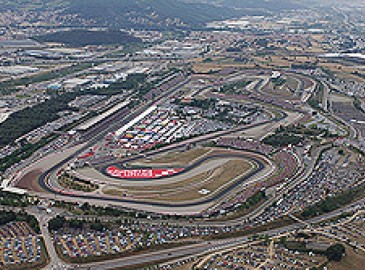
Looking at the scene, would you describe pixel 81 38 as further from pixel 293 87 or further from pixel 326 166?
pixel 326 166

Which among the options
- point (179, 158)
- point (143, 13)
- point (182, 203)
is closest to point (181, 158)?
point (179, 158)

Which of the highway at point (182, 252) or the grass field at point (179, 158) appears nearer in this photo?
the highway at point (182, 252)

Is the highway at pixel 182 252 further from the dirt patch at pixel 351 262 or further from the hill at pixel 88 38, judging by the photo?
the hill at pixel 88 38

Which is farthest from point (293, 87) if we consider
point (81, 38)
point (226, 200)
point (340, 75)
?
point (81, 38)

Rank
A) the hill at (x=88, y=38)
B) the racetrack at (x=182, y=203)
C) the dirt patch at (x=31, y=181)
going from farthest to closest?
the hill at (x=88, y=38), the dirt patch at (x=31, y=181), the racetrack at (x=182, y=203)

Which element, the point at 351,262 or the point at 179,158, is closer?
the point at 351,262

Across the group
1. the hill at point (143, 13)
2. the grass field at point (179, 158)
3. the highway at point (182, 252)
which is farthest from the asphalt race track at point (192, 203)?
the hill at point (143, 13)

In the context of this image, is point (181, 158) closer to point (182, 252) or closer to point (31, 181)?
point (31, 181)
